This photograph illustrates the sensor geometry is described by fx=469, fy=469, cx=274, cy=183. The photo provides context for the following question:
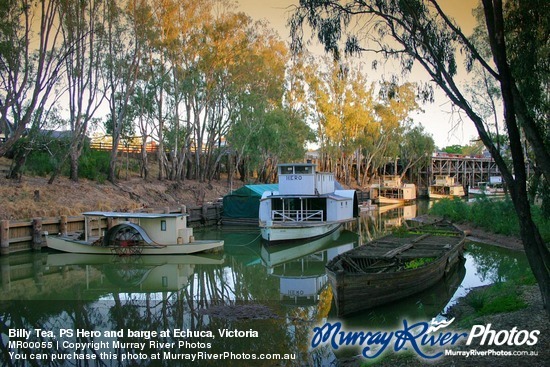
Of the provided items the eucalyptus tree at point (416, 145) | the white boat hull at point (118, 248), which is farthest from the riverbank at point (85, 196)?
the eucalyptus tree at point (416, 145)

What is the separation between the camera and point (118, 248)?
68.9 feet

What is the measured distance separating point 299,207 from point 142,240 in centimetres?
1038

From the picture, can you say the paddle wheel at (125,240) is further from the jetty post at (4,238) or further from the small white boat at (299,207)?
the small white boat at (299,207)

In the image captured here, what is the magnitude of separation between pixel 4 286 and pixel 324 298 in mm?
10819

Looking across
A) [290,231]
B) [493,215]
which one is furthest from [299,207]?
[493,215]

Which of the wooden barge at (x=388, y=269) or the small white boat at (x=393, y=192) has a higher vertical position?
the small white boat at (x=393, y=192)

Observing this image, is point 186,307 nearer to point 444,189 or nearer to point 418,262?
point 418,262

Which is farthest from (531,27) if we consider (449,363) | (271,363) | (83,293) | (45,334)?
(83,293)

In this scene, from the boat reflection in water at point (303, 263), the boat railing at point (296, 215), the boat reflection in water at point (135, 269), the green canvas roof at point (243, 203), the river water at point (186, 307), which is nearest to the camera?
the river water at point (186, 307)

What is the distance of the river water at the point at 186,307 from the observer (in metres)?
9.66

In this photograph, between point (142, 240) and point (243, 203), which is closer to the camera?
point (142, 240)

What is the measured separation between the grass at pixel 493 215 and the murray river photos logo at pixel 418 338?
1233 cm

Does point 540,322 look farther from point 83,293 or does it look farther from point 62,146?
point 62,146

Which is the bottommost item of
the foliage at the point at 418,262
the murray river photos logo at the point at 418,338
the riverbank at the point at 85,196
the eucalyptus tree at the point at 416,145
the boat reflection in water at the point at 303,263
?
the boat reflection in water at the point at 303,263
